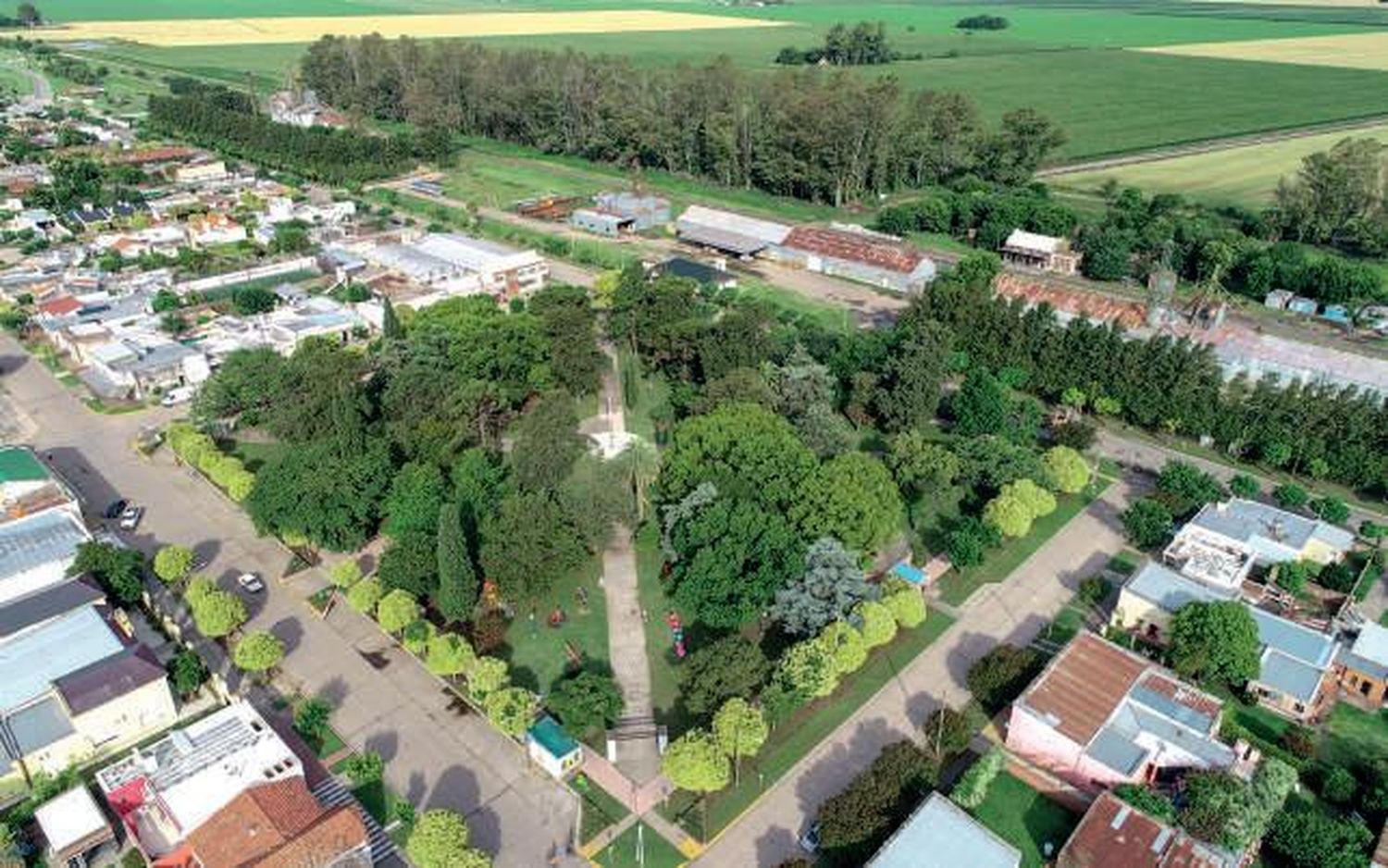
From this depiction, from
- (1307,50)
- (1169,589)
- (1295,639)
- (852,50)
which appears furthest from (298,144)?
(1307,50)

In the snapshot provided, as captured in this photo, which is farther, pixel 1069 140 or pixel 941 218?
pixel 1069 140

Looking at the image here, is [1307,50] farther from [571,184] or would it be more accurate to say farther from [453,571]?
[453,571]

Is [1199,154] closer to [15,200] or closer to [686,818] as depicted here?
[686,818]

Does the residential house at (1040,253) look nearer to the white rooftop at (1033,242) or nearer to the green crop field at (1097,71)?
the white rooftop at (1033,242)

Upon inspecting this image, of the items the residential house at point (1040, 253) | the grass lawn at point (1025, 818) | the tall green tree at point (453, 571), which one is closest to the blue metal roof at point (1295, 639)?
the grass lawn at point (1025, 818)

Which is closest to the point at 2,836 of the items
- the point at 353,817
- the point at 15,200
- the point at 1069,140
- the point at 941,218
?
the point at 353,817

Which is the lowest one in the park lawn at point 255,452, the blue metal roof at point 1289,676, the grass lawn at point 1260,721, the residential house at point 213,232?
the grass lawn at point 1260,721
